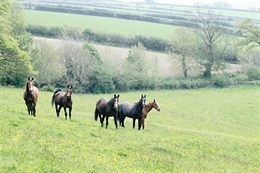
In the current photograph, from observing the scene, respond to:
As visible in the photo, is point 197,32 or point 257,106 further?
point 197,32

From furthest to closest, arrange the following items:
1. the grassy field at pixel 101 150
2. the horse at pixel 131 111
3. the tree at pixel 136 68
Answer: the tree at pixel 136 68 → the horse at pixel 131 111 → the grassy field at pixel 101 150

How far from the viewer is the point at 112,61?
7781 centimetres

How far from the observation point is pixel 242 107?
A: 60.9 metres

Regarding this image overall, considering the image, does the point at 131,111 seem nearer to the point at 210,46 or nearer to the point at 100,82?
the point at 100,82

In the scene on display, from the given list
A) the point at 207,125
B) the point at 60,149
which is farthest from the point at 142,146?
the point at 207,125

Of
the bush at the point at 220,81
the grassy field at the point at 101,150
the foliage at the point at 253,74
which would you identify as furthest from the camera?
the foliage at the point at 253,74

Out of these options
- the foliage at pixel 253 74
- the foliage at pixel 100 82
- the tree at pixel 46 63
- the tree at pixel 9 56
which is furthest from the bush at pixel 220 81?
the tree at pixel 9 56

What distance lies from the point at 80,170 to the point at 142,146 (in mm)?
8751

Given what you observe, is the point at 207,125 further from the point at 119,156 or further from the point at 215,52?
the point at 215,52

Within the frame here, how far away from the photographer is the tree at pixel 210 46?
275 feet

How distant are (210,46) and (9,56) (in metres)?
46.8

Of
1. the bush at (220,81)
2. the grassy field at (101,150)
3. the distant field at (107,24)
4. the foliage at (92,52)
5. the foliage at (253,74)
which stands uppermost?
the distant field at (107,24)

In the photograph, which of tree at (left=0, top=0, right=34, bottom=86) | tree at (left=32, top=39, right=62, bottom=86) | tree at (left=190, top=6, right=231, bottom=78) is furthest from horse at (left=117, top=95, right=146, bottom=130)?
tree at (left=190, top=6, right=231, bottom=78)

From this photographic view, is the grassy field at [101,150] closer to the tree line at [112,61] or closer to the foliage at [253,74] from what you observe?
the tree line at [112,61]
